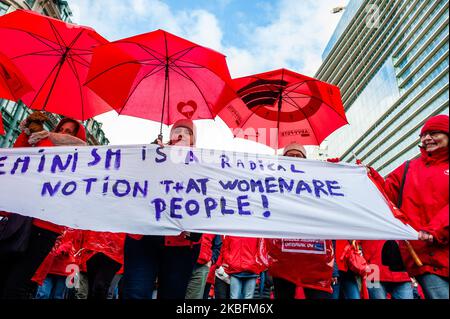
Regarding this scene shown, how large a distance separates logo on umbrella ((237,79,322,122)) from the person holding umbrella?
11.0 feet

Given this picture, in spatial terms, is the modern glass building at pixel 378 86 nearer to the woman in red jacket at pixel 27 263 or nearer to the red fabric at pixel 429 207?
the red fabric at pixel 429 207

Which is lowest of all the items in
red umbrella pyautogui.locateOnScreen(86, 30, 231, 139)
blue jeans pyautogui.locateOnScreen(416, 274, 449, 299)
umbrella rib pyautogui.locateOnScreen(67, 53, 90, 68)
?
blue jeans pyautogui.locateOnScreen(416, 274, 449, 299)

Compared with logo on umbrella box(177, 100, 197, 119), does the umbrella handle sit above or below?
below

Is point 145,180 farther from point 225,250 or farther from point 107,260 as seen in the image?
point 225,250

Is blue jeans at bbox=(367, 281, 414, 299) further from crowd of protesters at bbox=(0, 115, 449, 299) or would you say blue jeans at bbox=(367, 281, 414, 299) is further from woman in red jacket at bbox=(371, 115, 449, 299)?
woman in red jacket at bbox=(371, 115, 449, 299)

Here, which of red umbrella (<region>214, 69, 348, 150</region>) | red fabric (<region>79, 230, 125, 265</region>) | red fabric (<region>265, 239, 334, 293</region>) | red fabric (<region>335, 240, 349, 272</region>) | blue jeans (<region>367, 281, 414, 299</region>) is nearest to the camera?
red fabric (<region>265, 239, 334, 293</region>)

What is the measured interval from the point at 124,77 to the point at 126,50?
361mm

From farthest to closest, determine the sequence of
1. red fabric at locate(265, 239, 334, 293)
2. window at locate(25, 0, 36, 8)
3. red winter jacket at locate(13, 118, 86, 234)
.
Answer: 1. window at locate(25, 0, 36, 8)
2. red fabric at locate(265, 239, 334, 293)
3. red winter jacket at locate(13, 118, 86, 234)

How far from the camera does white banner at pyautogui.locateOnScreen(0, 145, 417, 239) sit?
2.48 meters

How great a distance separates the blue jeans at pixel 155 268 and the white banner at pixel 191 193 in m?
0.12

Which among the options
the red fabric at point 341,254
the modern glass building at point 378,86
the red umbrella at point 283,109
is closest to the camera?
the red fabric at point 341,254

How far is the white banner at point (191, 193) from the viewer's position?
8.13 ft

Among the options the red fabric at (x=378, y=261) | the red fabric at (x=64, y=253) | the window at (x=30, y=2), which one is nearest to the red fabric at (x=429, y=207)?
the red fabric at (x=378, y=261)

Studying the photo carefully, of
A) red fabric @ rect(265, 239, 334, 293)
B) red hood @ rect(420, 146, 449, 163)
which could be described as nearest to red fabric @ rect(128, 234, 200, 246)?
red fabric @ rect(265, 239, 334, 293)
